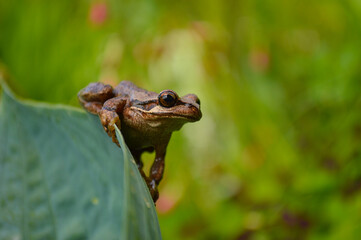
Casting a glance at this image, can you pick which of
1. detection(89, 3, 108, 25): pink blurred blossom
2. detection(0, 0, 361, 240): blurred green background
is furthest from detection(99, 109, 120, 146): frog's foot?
detection(89, 3, 108, 25): pink blurred blossom

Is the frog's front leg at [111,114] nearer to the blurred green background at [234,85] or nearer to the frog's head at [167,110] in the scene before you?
the frog's head at [167,110]


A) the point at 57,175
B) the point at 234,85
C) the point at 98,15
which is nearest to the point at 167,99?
the point at 57,175

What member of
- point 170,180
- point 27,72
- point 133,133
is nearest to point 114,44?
point 27,72

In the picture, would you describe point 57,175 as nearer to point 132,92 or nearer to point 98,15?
point 132,92

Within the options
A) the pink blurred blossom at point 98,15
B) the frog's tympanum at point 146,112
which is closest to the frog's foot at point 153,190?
the frog's tympanum at point 146,112

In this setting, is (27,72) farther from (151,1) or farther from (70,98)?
(151,1)

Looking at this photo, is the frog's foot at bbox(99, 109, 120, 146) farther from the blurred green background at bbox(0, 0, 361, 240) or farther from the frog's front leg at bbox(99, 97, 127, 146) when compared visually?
the blurred green background at bbox(0, 0, 361, 240)
